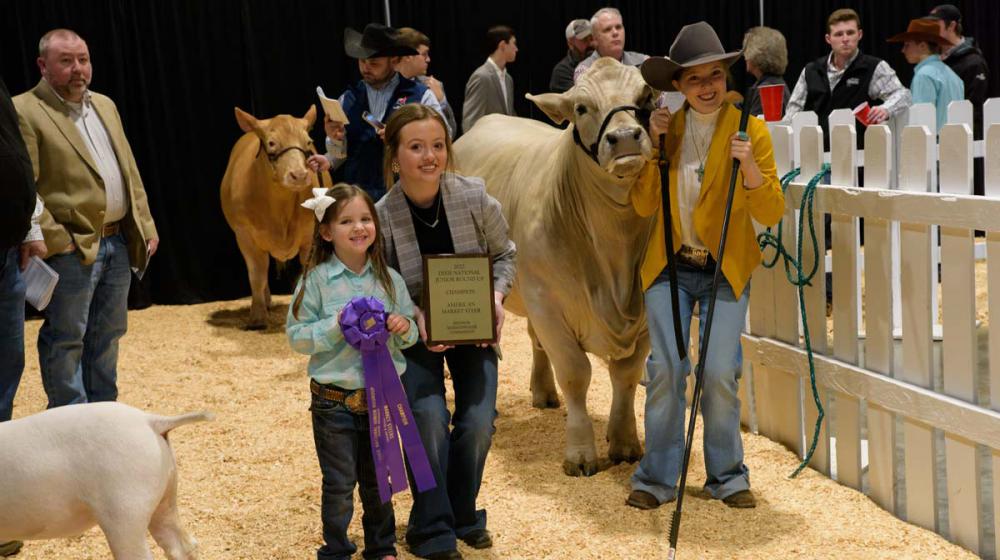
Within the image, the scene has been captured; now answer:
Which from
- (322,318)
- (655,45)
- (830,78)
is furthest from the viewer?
(655,45)

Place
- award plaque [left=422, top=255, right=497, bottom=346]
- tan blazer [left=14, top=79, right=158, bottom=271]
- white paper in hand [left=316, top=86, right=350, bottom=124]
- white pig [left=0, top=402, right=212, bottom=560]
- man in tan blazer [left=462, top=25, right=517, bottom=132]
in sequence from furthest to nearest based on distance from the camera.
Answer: man in tan blazer [left=462, top=25, right=517, bottom=132], white paper in hand [left=316, top=86, right=350, bottom=124], tan blazer [left=14, top=79, right=158, bottom=271], award plaque [left=422, top=255, right=497, bottom=346], white pig [left=0, top=402, right=212, bottom=560]

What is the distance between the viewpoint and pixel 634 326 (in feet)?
15.0

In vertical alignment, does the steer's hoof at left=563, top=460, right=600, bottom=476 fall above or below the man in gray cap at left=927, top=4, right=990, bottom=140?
below

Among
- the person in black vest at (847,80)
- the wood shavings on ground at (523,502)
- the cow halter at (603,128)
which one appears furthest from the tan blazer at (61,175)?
the person in black vest at (847,80)

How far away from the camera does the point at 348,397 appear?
3486 millimetres

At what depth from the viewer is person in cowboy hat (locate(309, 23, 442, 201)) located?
611 centimetres

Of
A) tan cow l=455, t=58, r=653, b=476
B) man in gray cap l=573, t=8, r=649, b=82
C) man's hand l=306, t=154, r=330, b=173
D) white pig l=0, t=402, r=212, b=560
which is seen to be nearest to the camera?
white pig l=0, t=402, r=212, b=560

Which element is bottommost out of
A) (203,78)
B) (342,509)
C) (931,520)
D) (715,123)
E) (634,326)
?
(931,520)

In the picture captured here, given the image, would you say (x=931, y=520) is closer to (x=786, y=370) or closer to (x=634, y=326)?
(x=786, y=370)

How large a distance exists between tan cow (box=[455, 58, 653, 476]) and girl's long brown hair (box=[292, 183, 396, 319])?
100cm

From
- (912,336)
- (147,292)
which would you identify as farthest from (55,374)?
(147,292)

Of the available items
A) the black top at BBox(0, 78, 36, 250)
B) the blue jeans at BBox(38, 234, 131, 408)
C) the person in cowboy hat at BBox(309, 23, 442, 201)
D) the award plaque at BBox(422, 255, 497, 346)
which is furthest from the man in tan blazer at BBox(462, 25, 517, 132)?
Answer: the black top at BBox(0, 78, 36, 250)

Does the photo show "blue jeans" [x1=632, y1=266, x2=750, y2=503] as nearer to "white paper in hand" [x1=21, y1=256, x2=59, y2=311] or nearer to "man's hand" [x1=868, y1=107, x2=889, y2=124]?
"white paper in hand" [x1=21, y1=256, x2=59, y2=311]

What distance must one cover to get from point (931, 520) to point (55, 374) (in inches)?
145
